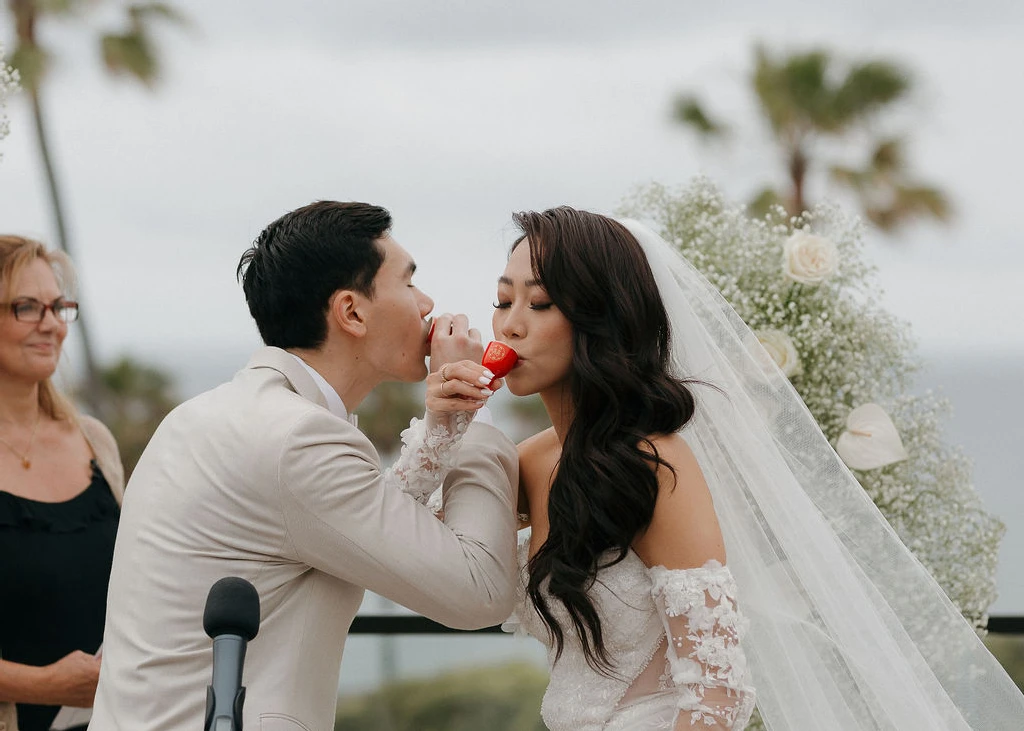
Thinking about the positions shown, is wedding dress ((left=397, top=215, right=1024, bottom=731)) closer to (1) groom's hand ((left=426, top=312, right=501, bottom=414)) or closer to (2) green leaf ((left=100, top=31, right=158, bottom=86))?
(1) groom's hand ((left=426, top=312, right=501, bottom=414))

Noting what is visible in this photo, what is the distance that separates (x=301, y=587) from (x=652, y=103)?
10.5 m

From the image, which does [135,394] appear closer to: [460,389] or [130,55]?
[130,55]

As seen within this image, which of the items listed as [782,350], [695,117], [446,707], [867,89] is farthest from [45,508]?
[867,89]

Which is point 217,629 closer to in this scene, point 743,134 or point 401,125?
point 743,134

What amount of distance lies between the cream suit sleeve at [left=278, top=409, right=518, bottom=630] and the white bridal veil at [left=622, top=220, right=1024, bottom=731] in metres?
0.51

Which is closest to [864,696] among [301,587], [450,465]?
[450,465]

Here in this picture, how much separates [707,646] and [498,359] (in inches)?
25.6

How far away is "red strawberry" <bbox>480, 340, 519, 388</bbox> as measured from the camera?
2336 mm

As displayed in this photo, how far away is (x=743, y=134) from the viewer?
488 inches

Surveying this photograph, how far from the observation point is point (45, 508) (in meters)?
3.26

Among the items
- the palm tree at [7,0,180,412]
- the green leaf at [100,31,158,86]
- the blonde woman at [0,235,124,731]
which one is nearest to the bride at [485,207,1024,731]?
the blonde woman at [0,235,124,731]

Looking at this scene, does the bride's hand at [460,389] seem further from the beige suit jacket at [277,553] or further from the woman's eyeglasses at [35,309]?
the woman's eyeglasses at [35,309]

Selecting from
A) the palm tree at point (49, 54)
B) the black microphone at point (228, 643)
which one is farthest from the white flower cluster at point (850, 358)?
the palm tree at point (49, 54)

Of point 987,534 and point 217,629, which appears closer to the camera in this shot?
point 217,629
